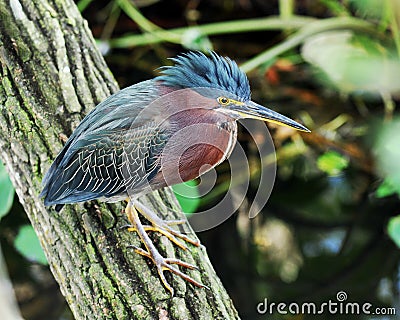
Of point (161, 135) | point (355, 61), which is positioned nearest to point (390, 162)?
point (355, 61)

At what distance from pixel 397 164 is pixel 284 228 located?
0.94 meters

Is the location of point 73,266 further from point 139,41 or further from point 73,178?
point 139,41

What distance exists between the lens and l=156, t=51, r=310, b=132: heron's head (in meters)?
1.38

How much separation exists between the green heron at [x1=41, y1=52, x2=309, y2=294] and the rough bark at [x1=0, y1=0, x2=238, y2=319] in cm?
7

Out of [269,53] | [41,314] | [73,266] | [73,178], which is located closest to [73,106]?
[73,178]

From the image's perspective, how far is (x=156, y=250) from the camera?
1469 mm

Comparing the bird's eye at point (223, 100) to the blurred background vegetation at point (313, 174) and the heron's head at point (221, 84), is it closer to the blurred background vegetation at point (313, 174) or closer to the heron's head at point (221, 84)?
the heron's head at point (221, 84)

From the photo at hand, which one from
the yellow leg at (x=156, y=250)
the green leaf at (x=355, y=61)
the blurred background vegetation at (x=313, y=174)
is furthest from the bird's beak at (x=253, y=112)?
the green leaf at (x=355, y=61)

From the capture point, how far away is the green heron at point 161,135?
1.39 meters

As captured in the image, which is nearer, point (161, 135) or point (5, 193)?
point (161, 135)

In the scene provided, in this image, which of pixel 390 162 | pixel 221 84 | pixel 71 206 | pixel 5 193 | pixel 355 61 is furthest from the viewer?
pixel 355 61

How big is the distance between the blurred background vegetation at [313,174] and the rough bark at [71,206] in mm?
912

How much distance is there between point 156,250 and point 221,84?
17.2 inches

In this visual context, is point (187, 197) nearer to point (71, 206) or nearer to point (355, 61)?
point (71, 206)
